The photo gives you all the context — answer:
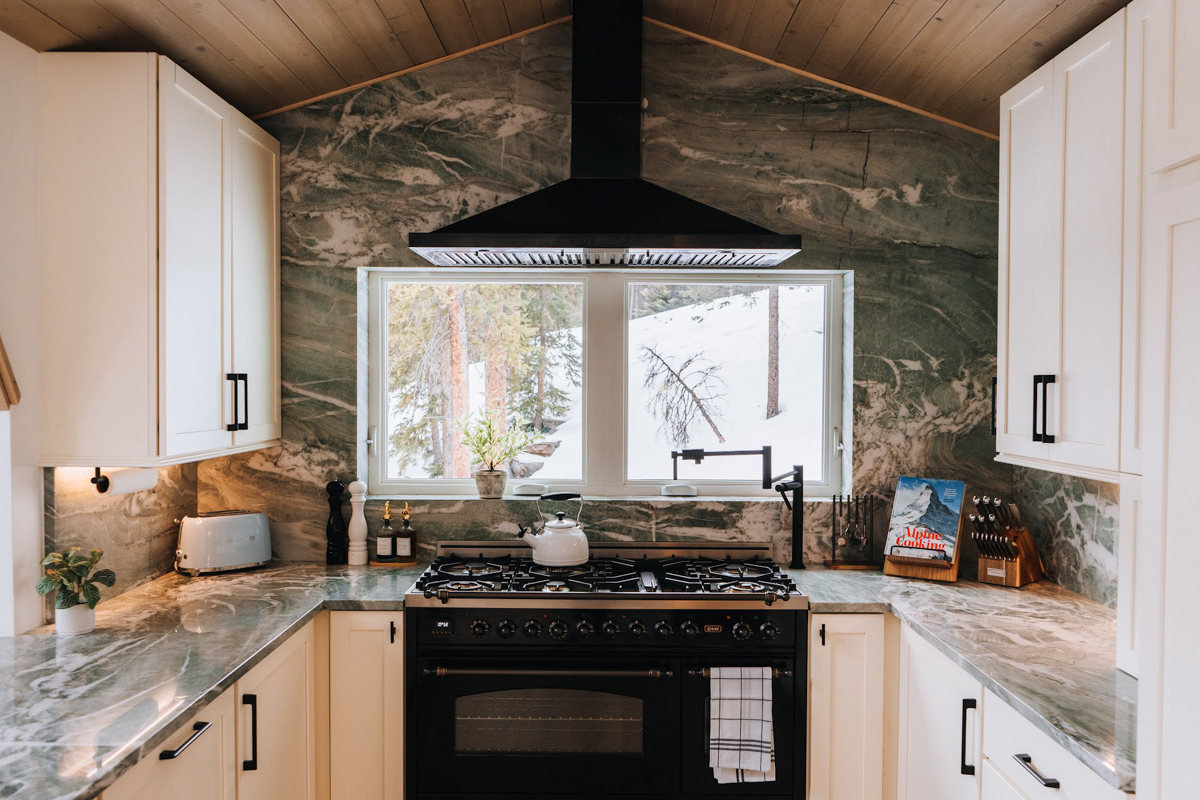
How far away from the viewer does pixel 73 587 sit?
201 centimetres

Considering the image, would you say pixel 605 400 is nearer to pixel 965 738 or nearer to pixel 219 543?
pixel 219 543

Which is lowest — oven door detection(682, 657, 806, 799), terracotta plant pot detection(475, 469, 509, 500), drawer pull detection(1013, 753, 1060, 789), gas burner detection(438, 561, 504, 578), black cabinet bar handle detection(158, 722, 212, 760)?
oven door detection(682, 657, 806, 799)

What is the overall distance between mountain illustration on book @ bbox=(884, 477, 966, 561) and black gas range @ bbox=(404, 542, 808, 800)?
1.93 ft

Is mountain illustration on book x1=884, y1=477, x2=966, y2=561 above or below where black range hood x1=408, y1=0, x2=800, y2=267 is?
below

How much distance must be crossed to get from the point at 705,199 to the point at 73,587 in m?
2.44

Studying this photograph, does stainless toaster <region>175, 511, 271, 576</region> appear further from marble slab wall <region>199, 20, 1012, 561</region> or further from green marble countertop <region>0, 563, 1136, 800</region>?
marble slab wall <region>199, 20, 1012, 561</region>

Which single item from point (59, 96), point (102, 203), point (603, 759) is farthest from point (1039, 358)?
point (59, 96)

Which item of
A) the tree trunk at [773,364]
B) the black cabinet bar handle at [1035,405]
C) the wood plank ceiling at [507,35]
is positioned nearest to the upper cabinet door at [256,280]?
the wood plank ceiling at [507,35]

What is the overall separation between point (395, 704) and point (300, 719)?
296 millimetres

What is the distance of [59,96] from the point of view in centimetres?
207

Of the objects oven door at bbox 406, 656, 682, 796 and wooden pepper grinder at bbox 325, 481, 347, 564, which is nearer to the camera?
oven door at bbox 406, 656, 682, 796

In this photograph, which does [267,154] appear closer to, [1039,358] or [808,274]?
[808,274]

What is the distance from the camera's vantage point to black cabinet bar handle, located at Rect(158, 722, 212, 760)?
1.56m

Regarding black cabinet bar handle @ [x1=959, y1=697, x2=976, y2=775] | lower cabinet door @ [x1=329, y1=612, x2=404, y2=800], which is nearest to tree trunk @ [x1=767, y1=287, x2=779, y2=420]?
black cabinet bar handle @ [x1=959, y1=697, x2=976, y2=775]
